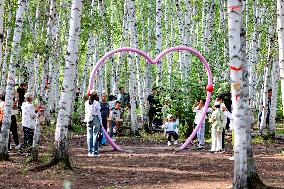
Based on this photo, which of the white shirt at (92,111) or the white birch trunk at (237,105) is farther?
the white shirt at (92,111)

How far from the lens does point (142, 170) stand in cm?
1340

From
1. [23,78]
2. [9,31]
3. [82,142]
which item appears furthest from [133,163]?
[23,78]

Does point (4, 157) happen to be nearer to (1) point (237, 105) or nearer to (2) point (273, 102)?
(1) point (237, 105)

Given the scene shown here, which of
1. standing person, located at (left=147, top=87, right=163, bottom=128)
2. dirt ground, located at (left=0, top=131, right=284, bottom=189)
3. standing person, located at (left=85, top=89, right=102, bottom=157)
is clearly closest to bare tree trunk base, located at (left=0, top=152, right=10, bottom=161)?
dirt ground, located at (left=0, top=131, right=284, bottom=189)

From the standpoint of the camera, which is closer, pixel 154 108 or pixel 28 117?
pixel 28 117

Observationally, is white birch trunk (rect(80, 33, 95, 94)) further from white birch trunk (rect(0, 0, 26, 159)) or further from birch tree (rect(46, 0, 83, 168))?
birch tree (rect(46, 0, 83, 168))

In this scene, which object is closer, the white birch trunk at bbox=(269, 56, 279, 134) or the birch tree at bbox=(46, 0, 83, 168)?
the birch tree at bbox=(46, 0, 83, 168)

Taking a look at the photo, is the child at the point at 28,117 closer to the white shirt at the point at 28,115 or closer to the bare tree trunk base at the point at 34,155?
the white shirt at the point at 28,115

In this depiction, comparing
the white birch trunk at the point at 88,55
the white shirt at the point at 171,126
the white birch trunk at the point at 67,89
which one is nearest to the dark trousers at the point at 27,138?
the white birch trunk at the point at 67,89

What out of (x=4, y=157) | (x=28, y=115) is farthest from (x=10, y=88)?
(x=28, y=115)

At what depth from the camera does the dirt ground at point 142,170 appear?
1119 cm

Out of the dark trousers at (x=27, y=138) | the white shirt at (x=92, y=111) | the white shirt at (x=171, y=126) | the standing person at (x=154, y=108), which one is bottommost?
the dark trousers at (x=27, y=138)

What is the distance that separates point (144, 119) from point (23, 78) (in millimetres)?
13629

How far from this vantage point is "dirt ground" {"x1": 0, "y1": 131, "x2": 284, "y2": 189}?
440 inches
